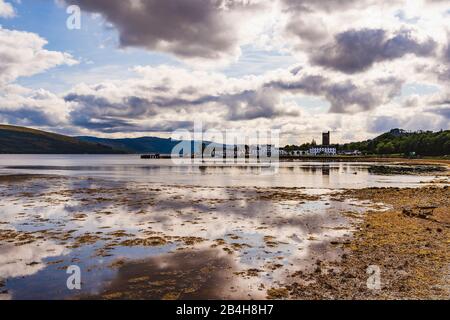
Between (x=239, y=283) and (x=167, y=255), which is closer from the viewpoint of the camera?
(x=239, y=283)

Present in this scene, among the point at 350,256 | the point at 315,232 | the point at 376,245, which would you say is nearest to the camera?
the point at 350,256

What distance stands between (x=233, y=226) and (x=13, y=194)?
3558 cm

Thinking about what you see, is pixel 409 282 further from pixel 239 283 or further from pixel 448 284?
pixel 239 283

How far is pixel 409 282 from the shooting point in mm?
14328

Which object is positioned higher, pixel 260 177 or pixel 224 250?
pixel 260 177

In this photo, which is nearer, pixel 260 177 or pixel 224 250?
pixel 224 250

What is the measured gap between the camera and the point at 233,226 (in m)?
26.5

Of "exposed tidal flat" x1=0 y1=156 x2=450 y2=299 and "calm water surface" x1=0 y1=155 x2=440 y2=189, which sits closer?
"exposed tidal flat" x1=0 y1=156 x2=450 y2=299

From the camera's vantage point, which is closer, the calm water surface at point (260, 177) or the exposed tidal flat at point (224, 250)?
the exposed tidal flat at point (224, 250)
